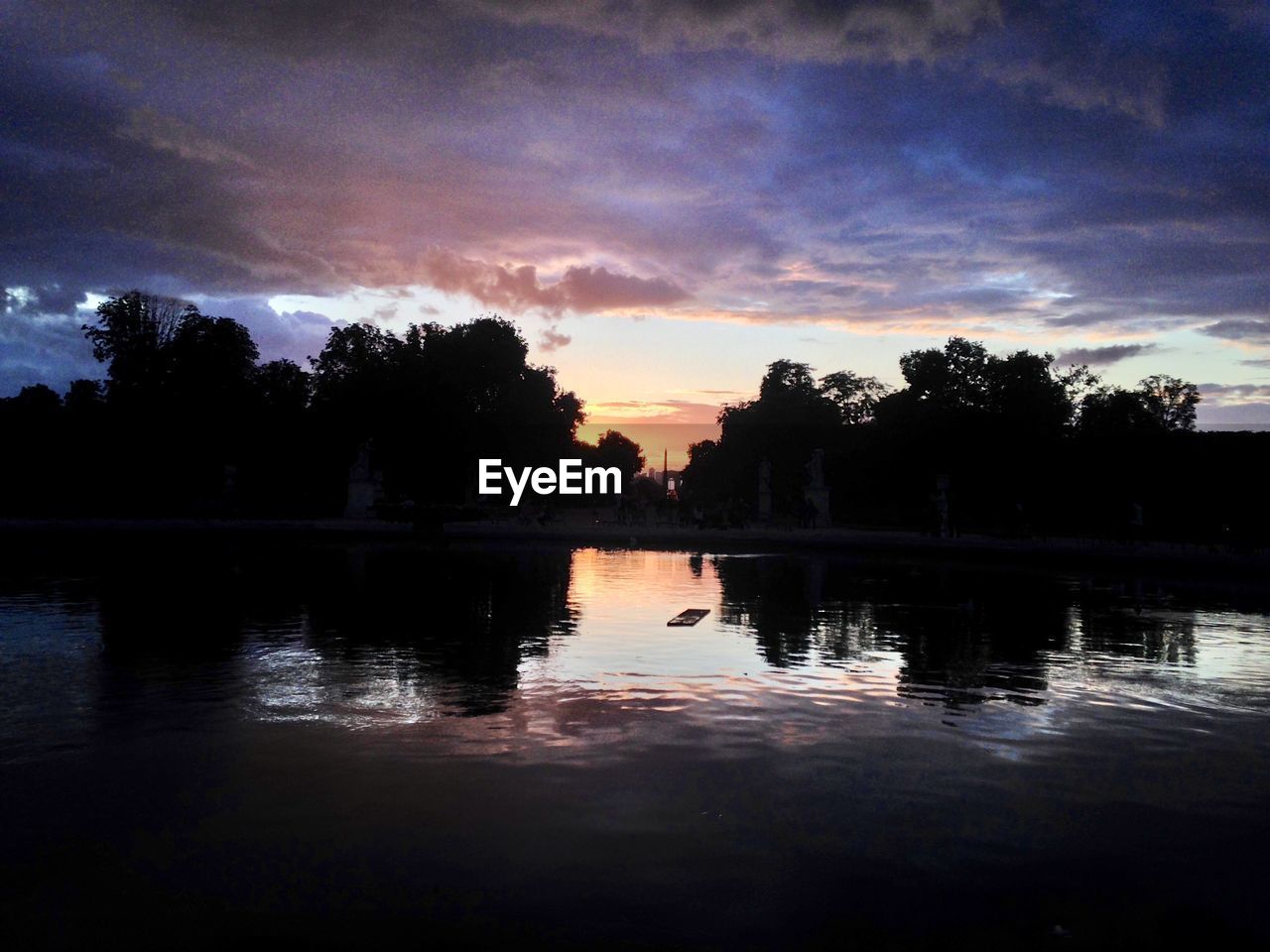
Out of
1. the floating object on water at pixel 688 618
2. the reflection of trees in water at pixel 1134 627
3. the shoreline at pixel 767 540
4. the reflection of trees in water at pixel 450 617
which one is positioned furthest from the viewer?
the shoreline at pixel 767 540

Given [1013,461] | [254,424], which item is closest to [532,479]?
[254,424]

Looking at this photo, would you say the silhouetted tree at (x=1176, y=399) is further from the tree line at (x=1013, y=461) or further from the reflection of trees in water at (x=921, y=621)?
the reflection of trees in water at (x=921, y=621)

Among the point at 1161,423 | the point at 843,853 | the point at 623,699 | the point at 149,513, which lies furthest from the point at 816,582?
the point at 1161,423

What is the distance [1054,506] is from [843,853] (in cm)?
4642

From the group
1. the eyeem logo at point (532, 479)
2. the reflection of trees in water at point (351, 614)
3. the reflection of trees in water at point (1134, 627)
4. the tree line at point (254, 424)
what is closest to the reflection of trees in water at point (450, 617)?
the reflection of trees in water at point (351, 614)

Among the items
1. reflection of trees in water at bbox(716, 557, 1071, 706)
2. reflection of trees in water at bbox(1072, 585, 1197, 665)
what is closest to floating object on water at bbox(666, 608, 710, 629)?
reflection of trees in water at bbox(716, 557, 1071, 706)

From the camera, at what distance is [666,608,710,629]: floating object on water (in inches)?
583

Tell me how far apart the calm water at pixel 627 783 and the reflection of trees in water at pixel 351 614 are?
0.46 ft

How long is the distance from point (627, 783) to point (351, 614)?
982 cm

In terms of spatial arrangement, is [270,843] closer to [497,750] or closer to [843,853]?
[497,750]

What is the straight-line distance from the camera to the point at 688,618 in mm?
15352

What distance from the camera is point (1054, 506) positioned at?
47531mm

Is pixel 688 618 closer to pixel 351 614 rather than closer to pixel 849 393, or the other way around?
pixel 351 614

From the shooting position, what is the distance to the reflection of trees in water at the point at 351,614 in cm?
1076
